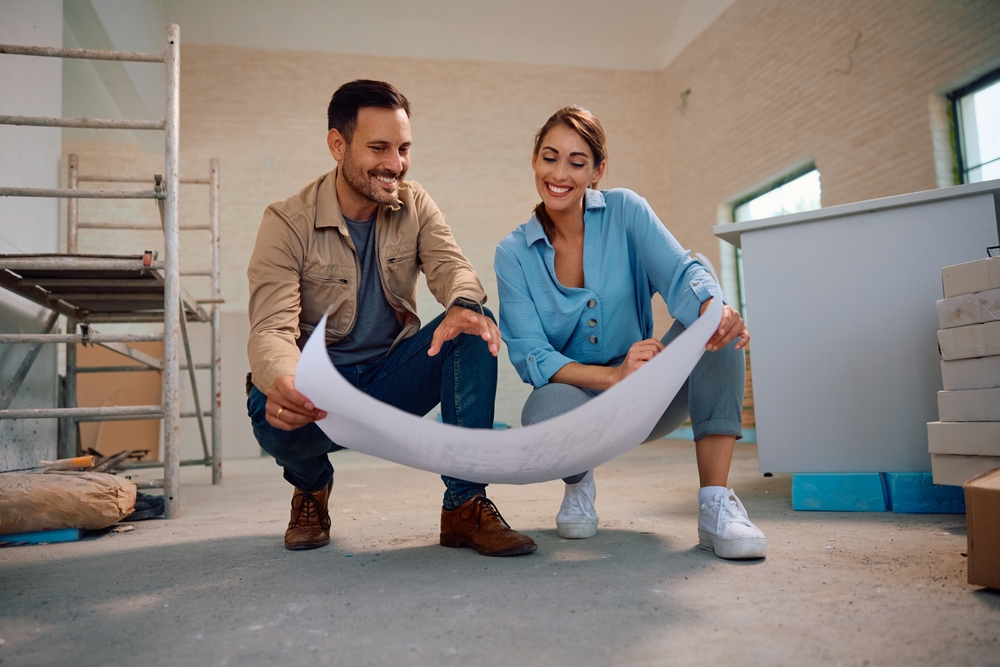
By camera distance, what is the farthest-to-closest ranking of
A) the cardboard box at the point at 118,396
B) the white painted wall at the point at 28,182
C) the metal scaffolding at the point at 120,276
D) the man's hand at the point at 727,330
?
the cardboard box at the point at 118,396
the white painted wall at the point at 28,182
the metal scaffolding at the point at 120,276
the man's hand at the point at 727,330

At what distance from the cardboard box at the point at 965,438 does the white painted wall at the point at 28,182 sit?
290 centimetres

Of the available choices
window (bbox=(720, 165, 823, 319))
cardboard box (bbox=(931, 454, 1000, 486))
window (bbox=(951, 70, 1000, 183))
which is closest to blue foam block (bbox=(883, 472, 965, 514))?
cardboard box (bbox=(931, 454, 1000, 486))

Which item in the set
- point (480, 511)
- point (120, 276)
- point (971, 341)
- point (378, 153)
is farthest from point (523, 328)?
point (120, 276)

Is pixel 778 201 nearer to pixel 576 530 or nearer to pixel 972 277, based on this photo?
pixel 972 277

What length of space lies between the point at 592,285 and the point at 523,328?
0.66 ft

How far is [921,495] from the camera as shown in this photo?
1838 millimetres

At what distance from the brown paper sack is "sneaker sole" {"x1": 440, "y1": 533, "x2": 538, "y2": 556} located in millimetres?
985

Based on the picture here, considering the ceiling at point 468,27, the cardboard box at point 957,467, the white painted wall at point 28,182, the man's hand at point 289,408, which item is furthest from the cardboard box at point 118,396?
the cardboard box at point 957,467

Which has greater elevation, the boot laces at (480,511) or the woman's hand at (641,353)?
the woman's hand at (641,353)

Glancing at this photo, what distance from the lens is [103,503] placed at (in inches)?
72.6

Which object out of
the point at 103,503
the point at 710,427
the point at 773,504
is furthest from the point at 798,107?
the point at 103,503

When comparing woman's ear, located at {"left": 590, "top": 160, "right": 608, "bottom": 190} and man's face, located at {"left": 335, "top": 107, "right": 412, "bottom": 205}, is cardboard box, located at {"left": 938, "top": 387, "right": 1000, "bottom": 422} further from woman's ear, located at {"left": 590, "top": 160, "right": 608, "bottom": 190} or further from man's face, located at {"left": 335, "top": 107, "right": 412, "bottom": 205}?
man's face, located at {"left": 335, "top": 107, "right": 412, "bottom": 205}

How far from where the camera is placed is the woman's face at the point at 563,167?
1637 mm

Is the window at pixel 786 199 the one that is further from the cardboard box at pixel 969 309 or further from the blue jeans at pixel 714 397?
the blue jeans at pixel 714 397
